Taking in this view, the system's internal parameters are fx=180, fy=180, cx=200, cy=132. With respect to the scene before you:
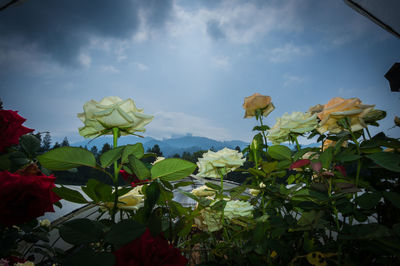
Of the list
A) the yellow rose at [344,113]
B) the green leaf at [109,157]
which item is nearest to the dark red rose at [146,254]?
the green leaf at [109,157]

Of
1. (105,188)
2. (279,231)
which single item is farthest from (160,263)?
(279,231)

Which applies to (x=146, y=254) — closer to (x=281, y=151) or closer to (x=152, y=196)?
(x=152, y=196)

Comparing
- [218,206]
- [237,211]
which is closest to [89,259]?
[218,206]

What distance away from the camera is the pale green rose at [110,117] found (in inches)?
14.0

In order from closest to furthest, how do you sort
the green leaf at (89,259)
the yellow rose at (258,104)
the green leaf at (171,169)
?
the green leaf at (89,259)
the green leaf at (171,169)
the yellow rose at (258,104)

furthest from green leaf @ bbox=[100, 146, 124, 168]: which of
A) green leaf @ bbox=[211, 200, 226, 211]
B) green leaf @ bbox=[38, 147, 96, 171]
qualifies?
green leaf @ bbox=[211, 200, 226, 211]

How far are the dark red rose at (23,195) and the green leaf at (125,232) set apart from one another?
358mm

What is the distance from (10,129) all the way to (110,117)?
49 centimetres

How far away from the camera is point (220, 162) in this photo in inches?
26.8

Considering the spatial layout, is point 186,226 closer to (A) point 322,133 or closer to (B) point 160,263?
(B) point 160,263

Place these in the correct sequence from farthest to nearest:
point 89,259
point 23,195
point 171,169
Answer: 1. point 23,195
2. point 171,169
3. point 89,259

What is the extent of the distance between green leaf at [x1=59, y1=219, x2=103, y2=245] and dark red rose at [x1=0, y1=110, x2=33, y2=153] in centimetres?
49

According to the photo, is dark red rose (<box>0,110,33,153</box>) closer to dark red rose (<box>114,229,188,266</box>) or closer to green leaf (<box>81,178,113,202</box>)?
green leaf (<box>81,178,113,202</box>)

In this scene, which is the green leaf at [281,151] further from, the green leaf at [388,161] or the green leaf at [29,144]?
the green leaf at [29,144]
